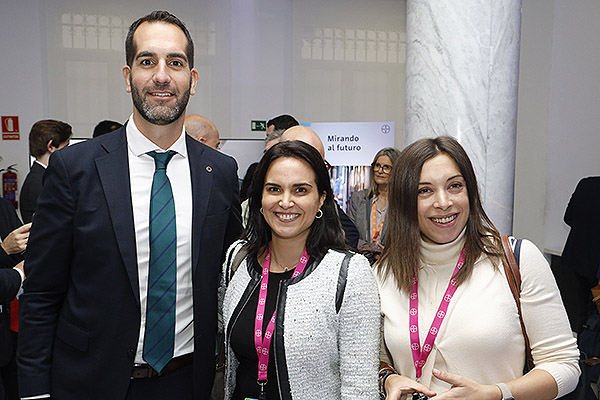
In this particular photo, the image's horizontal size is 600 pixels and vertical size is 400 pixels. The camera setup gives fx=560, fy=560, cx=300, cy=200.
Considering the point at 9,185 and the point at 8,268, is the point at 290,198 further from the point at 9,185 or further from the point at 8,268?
the point at 9,185

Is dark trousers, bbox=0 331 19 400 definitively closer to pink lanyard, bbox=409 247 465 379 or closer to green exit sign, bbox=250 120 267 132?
pink lanyard, bbox=409 247 465 379

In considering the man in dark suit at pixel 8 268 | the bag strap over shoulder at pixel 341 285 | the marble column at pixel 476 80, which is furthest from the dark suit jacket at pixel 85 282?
the marble column at pixel 476 80

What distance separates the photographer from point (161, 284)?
1.80 metres

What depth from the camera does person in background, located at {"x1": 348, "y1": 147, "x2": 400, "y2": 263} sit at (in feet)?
13.9

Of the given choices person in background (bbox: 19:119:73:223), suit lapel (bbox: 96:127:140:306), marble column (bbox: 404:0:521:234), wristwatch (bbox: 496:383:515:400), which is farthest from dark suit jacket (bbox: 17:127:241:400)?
person in background (bbox: 19:119:73:223)

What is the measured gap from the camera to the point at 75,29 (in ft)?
23.8

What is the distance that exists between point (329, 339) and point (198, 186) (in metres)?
0.67

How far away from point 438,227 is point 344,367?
0.53 metres

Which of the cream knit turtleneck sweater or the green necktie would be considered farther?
the green necktie

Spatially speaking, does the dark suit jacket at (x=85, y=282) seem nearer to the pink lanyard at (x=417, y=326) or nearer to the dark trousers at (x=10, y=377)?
the pink lanyard at (x=417, y=326)

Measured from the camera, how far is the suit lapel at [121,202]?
5.73 feet

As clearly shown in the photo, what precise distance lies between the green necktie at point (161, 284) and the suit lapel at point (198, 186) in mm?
69

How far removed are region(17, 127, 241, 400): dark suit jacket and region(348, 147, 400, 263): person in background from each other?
2504mm

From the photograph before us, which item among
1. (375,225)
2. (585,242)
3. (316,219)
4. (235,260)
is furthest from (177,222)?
(585,242)
